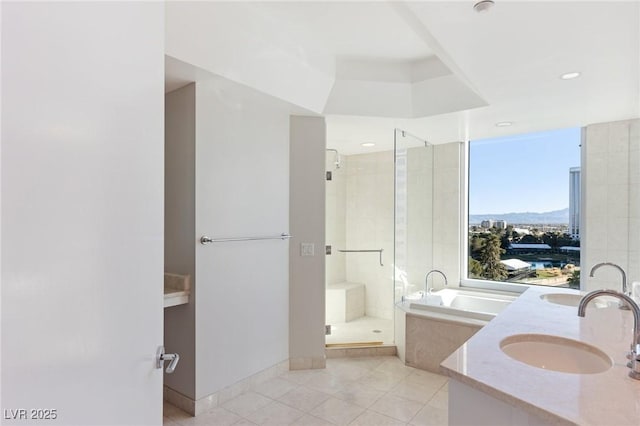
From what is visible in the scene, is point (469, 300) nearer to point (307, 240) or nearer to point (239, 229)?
point (307, 240)

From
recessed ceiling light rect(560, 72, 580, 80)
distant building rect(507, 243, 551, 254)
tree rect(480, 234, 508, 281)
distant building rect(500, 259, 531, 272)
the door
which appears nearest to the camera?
the door

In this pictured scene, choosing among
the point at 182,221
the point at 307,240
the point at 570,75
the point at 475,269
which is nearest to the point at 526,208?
the point at 475,269

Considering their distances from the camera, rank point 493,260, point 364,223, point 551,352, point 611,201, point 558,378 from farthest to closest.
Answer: point 364,223, point 493,260, point 611,201, point 551,352, point 558,378

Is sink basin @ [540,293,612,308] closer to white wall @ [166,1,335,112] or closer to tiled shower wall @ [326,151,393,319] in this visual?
white wall @ [166,1,335,112]

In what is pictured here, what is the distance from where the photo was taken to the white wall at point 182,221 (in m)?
2.45

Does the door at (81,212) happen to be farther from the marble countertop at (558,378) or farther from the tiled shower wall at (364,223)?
the tiled shower wall at (364,223)

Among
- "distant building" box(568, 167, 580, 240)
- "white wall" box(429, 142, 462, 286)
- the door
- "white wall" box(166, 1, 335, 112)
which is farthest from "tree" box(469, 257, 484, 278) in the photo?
the door

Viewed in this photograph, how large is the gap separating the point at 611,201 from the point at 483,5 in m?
2.81

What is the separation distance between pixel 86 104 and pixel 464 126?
3.46m

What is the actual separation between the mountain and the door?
13.3 feet

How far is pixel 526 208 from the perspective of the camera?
158 inches

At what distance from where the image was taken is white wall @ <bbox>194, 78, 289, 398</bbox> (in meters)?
2.49

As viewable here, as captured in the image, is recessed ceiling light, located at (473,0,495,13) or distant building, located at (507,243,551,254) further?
distant building, located at (507,243,551,254)

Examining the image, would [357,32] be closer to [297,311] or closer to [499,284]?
[297,311]
